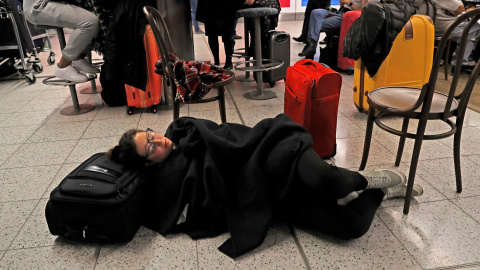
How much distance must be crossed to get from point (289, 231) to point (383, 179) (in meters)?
0.50

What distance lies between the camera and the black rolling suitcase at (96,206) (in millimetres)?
1398

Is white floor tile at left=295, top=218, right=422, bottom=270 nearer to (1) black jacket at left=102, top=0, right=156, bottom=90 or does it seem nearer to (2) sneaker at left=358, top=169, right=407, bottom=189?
(2) sneaker at left=358, top=169, right=407, bottom=189

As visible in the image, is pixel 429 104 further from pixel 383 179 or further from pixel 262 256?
pixel 262 256

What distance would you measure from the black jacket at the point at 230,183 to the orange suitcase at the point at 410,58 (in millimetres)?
1322

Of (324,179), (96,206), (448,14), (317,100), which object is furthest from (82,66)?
(448,14)

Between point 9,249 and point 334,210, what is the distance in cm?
141

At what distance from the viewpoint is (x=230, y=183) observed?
1.54 m

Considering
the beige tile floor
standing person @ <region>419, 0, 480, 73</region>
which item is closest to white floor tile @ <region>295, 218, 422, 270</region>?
the beige tile floor

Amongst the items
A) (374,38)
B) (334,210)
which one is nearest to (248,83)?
(374,38)

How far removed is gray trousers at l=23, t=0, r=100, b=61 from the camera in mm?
2795

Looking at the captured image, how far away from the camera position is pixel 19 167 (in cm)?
219

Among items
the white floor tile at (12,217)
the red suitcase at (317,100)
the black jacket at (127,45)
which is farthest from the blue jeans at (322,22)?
the white floor tile at (12,217)

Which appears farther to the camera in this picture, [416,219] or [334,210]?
[416,219]

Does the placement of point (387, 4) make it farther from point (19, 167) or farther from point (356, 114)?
point (19, 167)
